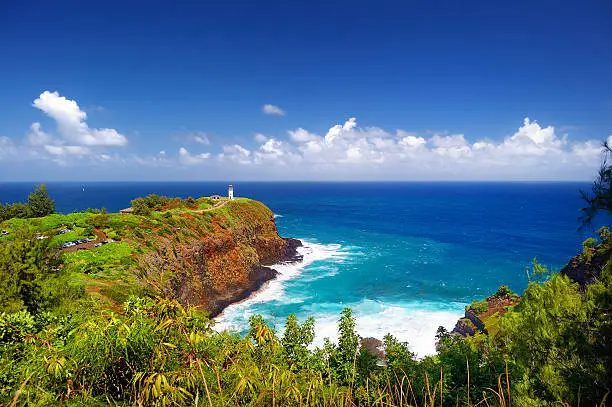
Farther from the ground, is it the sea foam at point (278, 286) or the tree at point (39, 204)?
the tree at point (39, 204)

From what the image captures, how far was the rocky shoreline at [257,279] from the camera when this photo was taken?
129 feet

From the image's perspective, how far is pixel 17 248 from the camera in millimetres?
14906

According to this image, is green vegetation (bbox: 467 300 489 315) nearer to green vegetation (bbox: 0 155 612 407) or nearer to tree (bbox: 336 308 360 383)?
green vegetation (bbox: 0 155 612 407)

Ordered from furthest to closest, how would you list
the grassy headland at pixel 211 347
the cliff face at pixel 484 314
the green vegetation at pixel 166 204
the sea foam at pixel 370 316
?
the green vegetation at pixel 166 204 < the sea foam at pixel 370 316 < the cliff face at pixel 484 314 < the grassy headland at pixel 211 347

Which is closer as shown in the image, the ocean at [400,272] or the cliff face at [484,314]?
the cliff face at [484,314]

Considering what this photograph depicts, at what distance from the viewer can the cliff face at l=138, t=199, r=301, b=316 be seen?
1459 inches

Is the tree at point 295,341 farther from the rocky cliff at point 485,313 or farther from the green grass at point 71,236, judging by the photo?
the green grass at point 71,236

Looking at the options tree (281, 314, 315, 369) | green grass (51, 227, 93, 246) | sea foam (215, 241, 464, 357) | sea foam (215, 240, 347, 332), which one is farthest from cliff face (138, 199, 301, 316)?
tree (281, 314, 315, 369)

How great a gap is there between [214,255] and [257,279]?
7.70 metres

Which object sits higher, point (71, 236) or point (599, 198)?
point (599, 198)

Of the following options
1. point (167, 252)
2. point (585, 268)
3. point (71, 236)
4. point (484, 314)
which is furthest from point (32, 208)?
point (585, 268)

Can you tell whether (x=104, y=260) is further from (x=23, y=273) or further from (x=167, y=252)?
(x=23, y=273)

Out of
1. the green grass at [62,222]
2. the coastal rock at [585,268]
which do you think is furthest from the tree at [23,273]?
the coastal rock at [585,268]

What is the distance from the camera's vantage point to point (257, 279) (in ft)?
159
